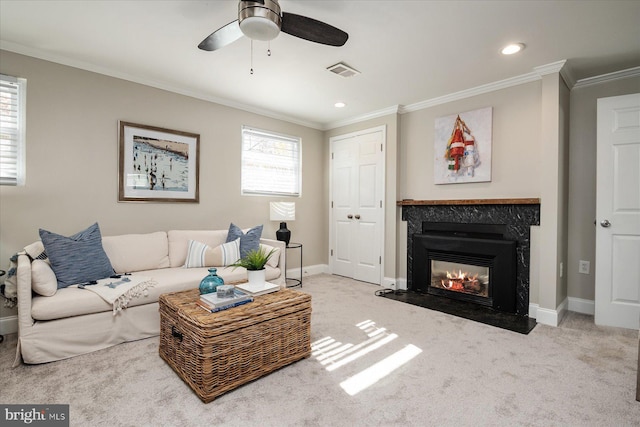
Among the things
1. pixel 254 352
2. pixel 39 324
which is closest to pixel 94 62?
pixel 39 324

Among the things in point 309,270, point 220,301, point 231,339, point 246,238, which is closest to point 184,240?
point 246,238

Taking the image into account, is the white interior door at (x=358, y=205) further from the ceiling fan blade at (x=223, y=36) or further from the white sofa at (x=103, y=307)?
the ceiling fan blade at (x=223, y=36)

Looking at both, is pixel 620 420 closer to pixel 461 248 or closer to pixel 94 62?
pixel 461 248

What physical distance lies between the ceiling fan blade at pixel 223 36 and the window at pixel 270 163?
7.11 feet

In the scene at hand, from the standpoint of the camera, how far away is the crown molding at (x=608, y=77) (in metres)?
2.93

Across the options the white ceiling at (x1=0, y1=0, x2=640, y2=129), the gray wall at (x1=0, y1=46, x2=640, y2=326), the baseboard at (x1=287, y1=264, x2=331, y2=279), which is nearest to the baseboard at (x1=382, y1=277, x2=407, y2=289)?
the gray wall at (x1=0, y1=46, x2=640, y2=326)

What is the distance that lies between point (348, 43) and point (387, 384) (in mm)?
2540

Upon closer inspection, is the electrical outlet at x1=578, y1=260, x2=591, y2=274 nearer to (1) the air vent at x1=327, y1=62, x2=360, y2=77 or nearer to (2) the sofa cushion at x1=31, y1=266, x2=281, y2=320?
(1) the air vent at x1=327, y1=62, x2=360, y2=77

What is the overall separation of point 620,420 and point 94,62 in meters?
4.60

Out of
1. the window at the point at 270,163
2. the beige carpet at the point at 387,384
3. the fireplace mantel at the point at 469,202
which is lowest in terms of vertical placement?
the beige carpet at the point at 387,384

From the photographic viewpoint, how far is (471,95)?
11.7ft

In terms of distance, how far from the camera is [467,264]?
3.59 meters

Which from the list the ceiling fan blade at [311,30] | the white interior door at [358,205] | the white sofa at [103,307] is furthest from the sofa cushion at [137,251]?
the white interior door at [358,205]

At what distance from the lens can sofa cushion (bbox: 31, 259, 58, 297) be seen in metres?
2.14
